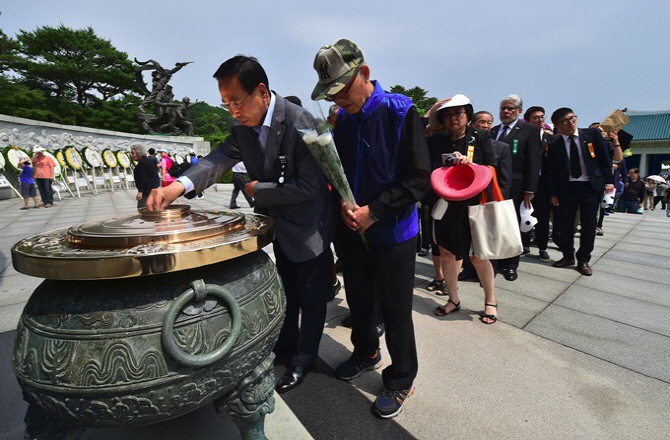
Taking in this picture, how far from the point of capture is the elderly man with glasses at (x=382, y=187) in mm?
1636

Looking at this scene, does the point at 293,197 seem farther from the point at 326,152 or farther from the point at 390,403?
the point at 390,403

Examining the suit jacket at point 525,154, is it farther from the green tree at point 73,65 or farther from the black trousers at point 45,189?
the green tree at point 73,65

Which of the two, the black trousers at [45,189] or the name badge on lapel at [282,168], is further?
the black trousers at [45,189]

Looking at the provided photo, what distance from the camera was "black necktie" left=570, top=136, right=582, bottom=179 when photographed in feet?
13.5

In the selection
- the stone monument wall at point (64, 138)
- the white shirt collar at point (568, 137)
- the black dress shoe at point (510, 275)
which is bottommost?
the black dress shoe at point (510, 275)

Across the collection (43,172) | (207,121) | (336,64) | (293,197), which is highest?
(207,121)

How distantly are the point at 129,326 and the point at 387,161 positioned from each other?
1.31 metres

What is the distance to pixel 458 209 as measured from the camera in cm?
281

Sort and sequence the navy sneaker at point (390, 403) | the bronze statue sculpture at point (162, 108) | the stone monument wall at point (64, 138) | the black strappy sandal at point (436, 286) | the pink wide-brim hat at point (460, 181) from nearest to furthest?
the navy sneaker at point (390, 403)
the pink wide-brim hat at point (460, 181)
the black strappy sandal at point (436, 286)
the stone monument wall at point (64, 138)
the bronze statue sculpture at point (162, 108)

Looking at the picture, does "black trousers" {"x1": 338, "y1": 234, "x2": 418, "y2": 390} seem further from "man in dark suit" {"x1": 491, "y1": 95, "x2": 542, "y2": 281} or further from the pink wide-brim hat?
"man in dark suit" {"x1": 491, "y1": 95, "x2": 542, "y2": 281}

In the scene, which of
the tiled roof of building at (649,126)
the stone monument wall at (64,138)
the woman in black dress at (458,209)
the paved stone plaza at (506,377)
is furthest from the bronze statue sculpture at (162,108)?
the tiled roof of building at (649,126)

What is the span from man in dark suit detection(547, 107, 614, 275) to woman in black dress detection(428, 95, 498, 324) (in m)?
1.95

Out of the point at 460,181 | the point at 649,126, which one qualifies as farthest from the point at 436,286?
the point at 649,126

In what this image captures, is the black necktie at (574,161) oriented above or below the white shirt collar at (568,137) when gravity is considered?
below
